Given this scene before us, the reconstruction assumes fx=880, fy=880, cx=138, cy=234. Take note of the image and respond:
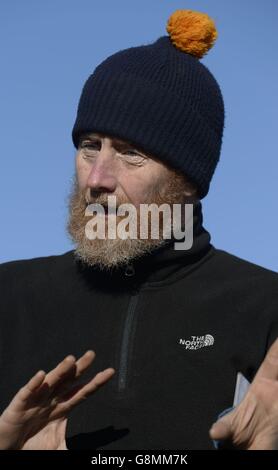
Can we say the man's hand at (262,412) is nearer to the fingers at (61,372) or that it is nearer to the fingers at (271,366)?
the fingers at (271,366)

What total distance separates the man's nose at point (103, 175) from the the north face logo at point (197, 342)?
95cm

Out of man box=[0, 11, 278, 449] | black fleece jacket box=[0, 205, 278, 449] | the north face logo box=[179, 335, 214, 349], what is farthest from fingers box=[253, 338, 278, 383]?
the north face logo box=[179, 335, 214, 349]

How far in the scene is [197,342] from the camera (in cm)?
483

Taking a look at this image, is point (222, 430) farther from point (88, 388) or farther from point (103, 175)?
point (103, 175)

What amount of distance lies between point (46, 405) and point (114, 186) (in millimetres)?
1481

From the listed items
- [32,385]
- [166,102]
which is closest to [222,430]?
[32,385]

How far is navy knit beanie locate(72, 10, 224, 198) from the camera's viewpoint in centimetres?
527

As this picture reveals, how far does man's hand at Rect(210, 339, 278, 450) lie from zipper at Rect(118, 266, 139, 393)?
3.25 ft

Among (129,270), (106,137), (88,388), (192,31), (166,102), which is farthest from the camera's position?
(192,31)

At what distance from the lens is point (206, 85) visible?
5.58 m

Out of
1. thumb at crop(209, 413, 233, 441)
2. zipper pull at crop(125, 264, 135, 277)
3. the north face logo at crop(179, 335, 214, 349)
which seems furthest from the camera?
zipper pull at crop(125, 264, 135, 277)

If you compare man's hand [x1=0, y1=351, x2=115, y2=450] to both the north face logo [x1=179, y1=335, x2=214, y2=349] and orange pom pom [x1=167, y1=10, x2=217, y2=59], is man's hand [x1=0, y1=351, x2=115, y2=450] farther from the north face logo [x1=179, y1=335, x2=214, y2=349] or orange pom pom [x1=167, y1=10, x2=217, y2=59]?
orange pom pom [x1=167, y1=10, x2=217, y2=59]

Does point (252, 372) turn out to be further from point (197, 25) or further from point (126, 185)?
point (197, 25)
